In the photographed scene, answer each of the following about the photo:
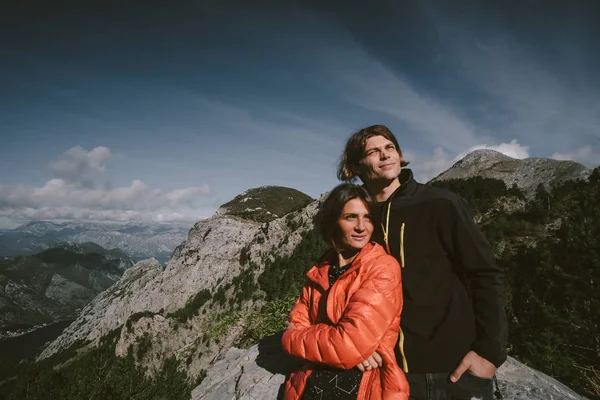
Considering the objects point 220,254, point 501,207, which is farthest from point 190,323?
point 501,207

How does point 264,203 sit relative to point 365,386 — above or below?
above

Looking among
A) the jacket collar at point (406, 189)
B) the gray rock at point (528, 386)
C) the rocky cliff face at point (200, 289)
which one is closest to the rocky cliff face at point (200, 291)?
the rocky cliff face at point (200, 289)

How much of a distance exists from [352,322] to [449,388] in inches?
40.5

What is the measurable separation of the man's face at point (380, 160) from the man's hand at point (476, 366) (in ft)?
5.49

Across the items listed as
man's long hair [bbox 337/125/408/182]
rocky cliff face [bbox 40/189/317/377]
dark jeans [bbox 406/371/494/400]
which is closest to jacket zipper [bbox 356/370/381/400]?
dark jeans [bbox 406/371/494/400]

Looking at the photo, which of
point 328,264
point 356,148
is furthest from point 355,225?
point 356,148

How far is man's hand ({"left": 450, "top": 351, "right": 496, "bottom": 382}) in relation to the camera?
2.37 meters

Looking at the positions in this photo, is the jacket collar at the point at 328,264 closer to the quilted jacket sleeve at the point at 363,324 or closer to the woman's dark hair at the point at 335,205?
the quilted jacket sleeve at the point at 363,324

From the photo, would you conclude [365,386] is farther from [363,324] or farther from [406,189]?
[406,189]

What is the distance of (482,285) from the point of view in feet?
7.77

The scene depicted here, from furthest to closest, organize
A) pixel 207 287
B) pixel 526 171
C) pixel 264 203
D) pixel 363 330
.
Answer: pixel 264 203 < pixel 207 287 < pixel 526 171 < pixel 363 330

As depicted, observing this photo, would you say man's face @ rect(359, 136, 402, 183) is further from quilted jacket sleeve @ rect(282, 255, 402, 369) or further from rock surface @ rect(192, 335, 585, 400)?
rock surface @ rect(192, 335, 585, 400)

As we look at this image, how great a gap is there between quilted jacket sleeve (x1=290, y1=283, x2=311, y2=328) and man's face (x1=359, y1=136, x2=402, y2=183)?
1474 millimetres

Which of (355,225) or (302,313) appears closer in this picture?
(355,225)
